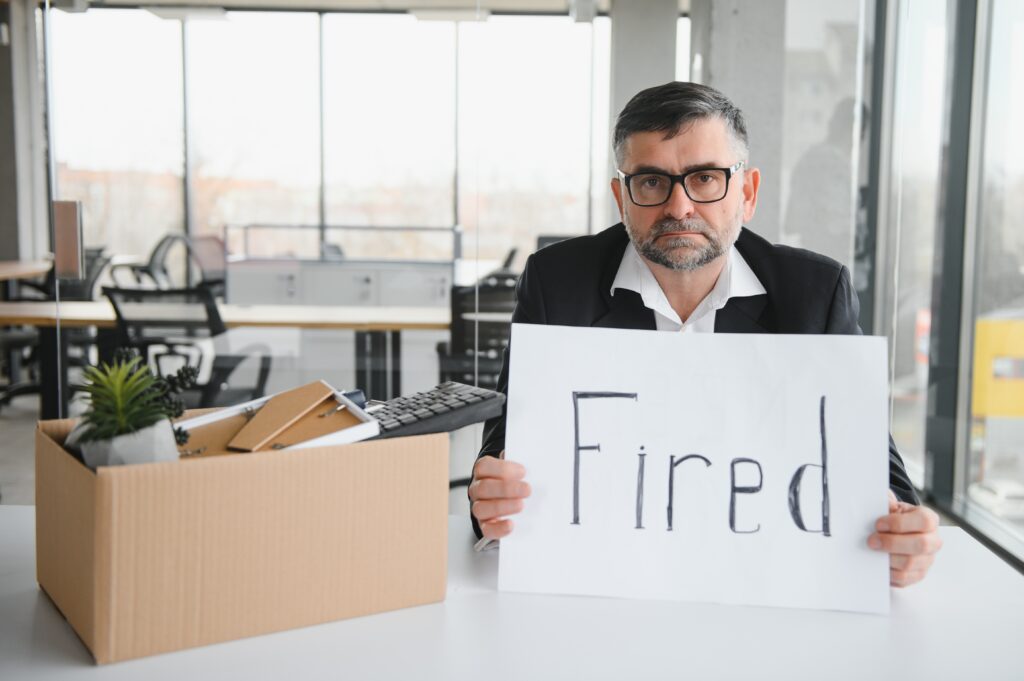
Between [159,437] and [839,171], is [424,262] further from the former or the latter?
[159,437]

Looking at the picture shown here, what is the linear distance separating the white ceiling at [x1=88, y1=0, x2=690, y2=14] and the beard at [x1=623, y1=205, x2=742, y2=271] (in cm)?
298

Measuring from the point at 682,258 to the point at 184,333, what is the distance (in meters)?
3.38

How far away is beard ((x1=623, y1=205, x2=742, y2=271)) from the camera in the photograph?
1.40 m

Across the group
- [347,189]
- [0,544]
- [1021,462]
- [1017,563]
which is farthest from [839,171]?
[0,544]

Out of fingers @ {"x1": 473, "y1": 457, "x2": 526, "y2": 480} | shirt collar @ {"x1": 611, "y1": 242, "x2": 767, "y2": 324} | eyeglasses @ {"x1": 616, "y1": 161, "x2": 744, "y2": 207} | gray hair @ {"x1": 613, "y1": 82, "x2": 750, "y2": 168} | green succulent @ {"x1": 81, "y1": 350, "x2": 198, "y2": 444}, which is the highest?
gray hair @ {"x1": 613, "y1": 82, "x2": 750, "y2": 168}

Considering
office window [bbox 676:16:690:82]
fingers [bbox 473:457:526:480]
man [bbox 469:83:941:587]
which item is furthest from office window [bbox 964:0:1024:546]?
fingers [bbox 473:457:526:480]

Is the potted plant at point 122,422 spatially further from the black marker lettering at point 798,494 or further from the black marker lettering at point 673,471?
the black marker lettering at point 798,494

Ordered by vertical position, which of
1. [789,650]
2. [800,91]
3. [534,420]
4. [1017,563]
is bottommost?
[1017,563]

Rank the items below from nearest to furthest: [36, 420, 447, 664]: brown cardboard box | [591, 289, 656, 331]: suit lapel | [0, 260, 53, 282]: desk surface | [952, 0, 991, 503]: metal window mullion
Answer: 1. [36, 420, 447, 664]: brown cardboard box
2. [591, 289, 656, 331]: suit lapel
3. [952, 0, 991, 503]: metal window mullion
4. [0, 260, 53, 282]: desk surface

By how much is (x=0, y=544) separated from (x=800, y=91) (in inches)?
137

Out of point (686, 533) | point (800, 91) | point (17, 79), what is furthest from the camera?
point (17, 79)

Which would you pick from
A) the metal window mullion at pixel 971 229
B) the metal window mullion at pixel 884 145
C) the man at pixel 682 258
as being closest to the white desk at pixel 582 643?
the man at pixel 682 258

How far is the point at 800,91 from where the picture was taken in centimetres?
389

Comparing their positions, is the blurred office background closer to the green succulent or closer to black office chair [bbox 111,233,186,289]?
black office chair [bbox 111,233,186,289]
